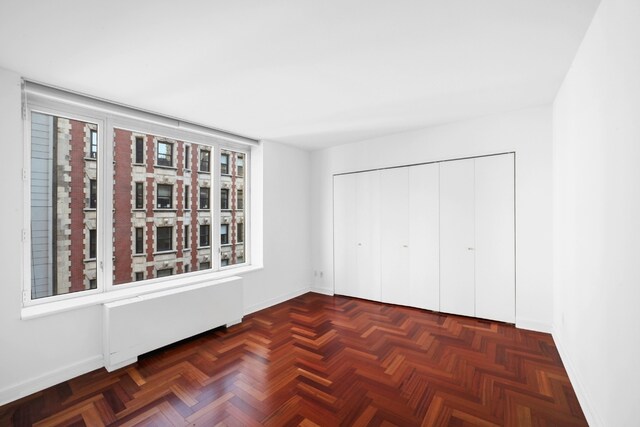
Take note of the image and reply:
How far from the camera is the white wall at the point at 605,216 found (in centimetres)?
121

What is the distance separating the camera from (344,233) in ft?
16.1

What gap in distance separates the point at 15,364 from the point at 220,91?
294 centimetres

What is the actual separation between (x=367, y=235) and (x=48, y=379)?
4089mm

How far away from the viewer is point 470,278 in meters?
3.69

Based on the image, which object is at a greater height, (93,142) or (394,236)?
(93,142)

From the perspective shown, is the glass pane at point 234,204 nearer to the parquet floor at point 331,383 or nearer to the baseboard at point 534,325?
the parquet floor at point 331,383

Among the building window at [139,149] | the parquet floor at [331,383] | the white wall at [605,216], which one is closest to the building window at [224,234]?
the parquet floor at [331,383]

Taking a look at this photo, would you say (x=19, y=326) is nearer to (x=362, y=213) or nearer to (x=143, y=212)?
(x=143, y=212)

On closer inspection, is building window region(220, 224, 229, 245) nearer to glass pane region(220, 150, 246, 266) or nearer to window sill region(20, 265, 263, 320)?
glass pane region(220, 150, 246, 266)

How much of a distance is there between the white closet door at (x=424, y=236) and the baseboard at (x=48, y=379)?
157 inches

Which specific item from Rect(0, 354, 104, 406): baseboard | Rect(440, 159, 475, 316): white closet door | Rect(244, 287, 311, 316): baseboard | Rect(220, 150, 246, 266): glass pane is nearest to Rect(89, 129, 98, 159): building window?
Rect(220, 150, 246, 266): glass pane

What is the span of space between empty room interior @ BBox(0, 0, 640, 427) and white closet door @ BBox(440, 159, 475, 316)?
27mm

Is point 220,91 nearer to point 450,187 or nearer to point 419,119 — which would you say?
point 419,119

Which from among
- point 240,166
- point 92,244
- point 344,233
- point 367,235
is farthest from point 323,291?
point 92,244
